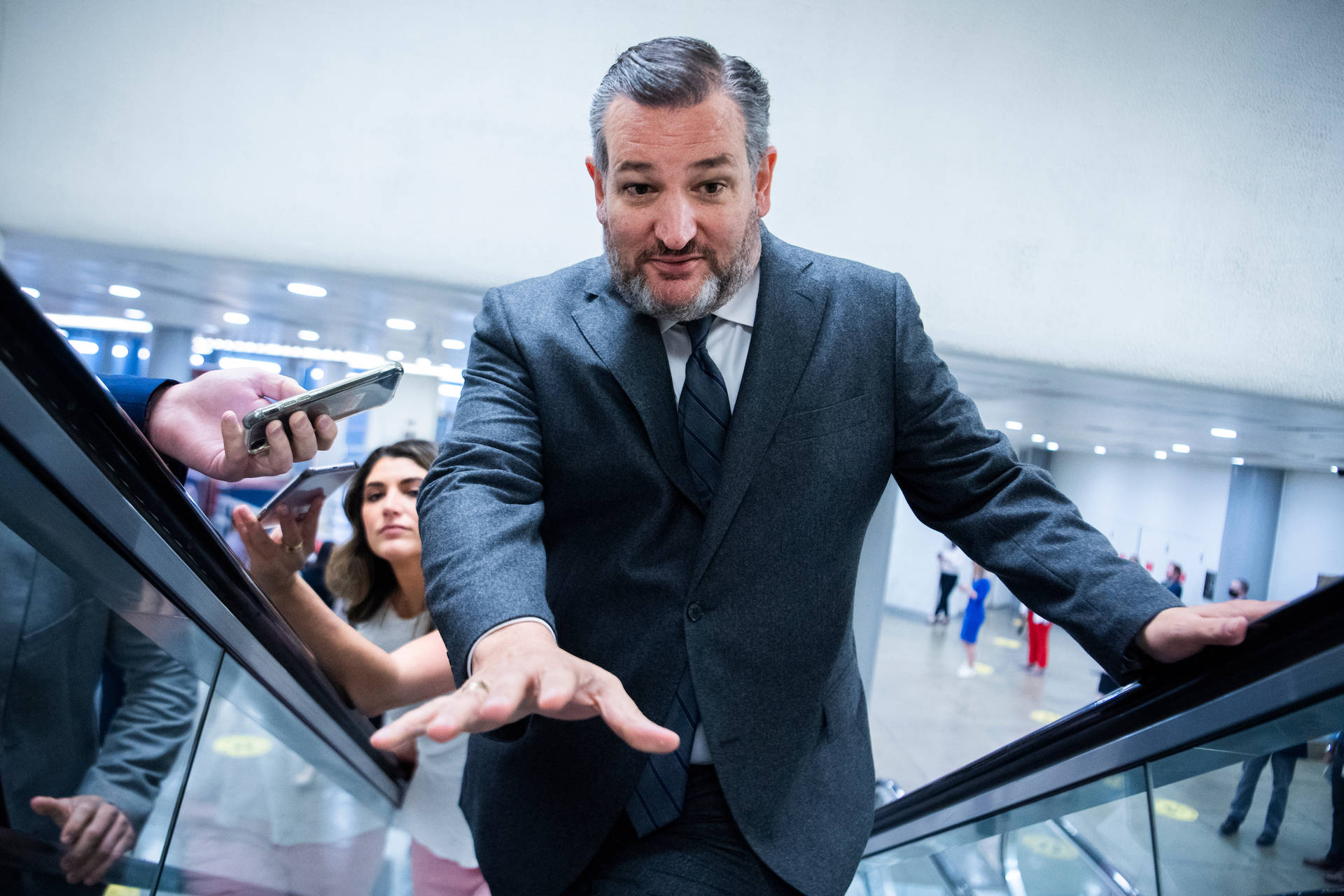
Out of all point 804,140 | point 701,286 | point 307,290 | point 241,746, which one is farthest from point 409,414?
point 701,286

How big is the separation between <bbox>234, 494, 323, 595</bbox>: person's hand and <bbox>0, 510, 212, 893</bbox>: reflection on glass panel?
1.74ft

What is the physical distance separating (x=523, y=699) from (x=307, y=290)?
481cm

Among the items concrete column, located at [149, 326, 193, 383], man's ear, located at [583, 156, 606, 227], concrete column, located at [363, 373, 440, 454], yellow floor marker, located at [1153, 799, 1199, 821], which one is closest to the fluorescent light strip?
concrete column, located at [149, 326, 193, 383]

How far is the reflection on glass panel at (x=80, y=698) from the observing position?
1.02 m

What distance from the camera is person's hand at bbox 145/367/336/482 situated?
4.68 feet

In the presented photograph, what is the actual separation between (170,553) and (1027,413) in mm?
8750

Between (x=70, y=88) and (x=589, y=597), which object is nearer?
(x=589, y=597)

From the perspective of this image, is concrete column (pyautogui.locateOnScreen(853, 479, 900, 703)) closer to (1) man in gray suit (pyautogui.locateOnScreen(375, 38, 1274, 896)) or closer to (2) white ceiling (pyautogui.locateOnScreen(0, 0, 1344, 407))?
(2) white ceiling (pyautogui.locateOnScreen(0, 0, 1344, 407))

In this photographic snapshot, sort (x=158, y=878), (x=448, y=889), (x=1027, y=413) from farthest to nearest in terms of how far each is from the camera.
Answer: (x=1027, y=413) → (x=448, y=889) → (x=158, y=878)

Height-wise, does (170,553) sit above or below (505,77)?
below

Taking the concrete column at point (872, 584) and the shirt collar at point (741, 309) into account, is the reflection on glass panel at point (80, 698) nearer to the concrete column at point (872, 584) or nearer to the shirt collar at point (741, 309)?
the shirt collar at point (741, 309)

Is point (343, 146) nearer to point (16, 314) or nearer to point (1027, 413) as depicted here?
point (16, 314)

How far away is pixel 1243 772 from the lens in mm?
1353

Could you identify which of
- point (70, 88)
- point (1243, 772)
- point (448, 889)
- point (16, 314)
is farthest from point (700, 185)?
point (70, 88)
